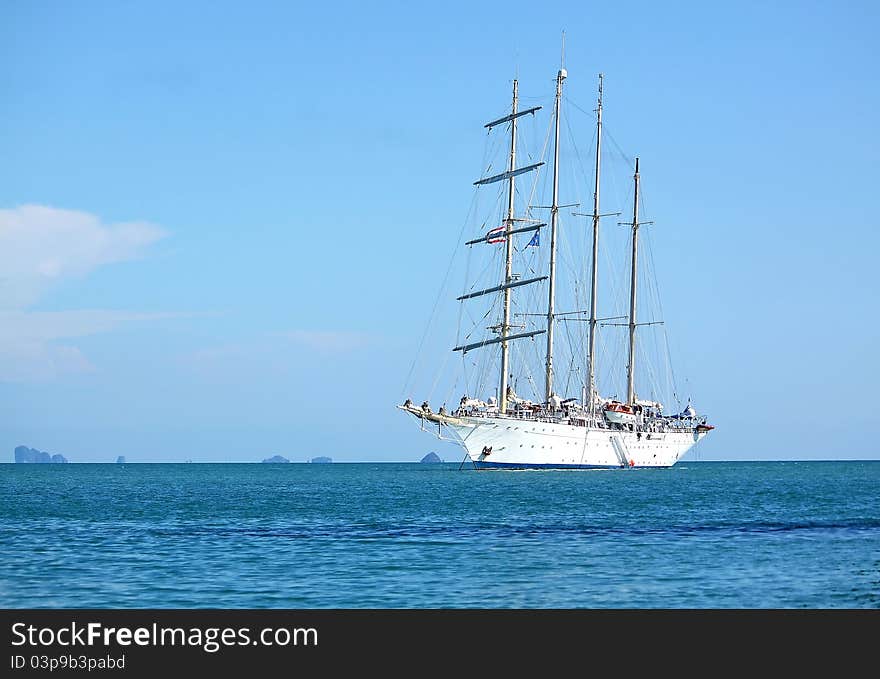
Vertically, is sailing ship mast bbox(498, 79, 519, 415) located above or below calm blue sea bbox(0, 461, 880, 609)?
above

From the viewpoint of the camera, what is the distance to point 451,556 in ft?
143

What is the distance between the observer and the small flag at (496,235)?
136875mm

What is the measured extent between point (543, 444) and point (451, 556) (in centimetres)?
8976

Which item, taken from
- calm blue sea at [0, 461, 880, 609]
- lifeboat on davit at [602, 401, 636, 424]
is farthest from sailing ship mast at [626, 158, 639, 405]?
calm blue sea at [0, 461, 880, 609]

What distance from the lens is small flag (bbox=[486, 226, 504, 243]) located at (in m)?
137

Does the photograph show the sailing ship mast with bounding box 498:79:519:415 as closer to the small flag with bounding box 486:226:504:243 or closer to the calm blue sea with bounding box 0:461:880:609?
the small flag with bounding box 486:226:504:243

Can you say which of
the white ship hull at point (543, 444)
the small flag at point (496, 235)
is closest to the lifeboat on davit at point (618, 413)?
the white ship hull at point (543, 444)

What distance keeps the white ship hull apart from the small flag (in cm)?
2216

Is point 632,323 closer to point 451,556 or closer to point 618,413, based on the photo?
point 618,413

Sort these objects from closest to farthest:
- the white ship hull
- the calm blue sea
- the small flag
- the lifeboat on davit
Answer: the calm blue sea, the white ship hull, the small flag, the lifeboat on davit

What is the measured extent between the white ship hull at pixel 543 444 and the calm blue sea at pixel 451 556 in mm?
48863

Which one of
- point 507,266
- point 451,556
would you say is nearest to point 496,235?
point 507,266
